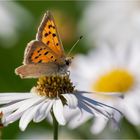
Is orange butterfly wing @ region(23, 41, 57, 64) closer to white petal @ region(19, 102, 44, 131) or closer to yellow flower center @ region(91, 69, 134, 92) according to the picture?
white petal @ region(19, 102, 44, 131)

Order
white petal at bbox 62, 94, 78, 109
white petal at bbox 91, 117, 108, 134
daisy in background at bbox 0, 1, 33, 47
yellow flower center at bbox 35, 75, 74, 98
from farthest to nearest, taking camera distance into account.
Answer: daisy in background at bbox 0, 1, 33, 47 < white petal at bbox 91, 117, 108, 134 < yellow flower center at bbox 35, 75, 74, 98 < white petal at bbox 62, 94, 78, 109

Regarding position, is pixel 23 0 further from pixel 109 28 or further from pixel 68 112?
pixel 68 112

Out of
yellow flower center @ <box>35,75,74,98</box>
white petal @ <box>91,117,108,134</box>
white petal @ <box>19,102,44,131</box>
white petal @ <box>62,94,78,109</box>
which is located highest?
yellow flower center @ <box>35,75,74,98</box>

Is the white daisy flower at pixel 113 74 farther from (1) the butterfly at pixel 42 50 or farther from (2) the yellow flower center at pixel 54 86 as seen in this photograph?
(1) the butterfly at pixel 42 50

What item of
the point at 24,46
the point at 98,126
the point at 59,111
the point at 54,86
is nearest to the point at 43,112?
the point at 59,111

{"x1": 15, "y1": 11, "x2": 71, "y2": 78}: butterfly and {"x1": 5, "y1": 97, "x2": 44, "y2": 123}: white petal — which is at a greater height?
{"x1": 15, "y1": 11, "x2": 71, "y2": 78}: butterfly

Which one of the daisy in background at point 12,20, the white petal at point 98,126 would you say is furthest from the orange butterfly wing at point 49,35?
the daisy in background at point 12,20

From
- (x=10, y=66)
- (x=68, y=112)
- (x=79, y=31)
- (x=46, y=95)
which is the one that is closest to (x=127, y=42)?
(x=79, y=31)

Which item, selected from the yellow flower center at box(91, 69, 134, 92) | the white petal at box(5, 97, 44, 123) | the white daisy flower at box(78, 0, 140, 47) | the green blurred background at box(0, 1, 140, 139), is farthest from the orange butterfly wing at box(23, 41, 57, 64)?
the white daisy flower at box(78, 0, 140, 47)
